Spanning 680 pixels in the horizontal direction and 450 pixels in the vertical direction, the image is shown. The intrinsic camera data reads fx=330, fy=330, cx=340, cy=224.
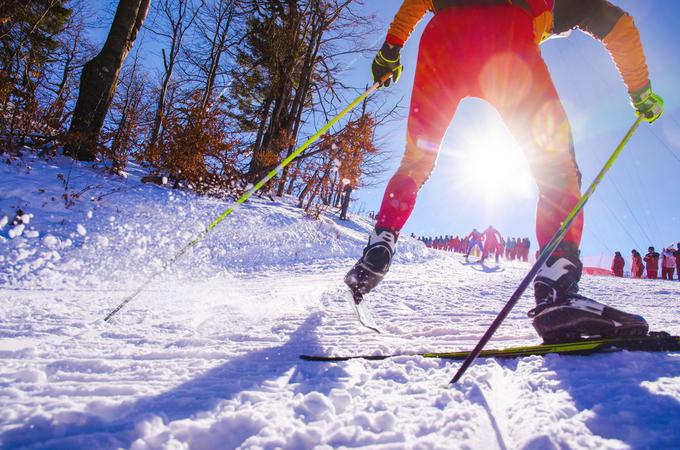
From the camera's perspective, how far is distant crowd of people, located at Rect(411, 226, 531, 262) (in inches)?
532

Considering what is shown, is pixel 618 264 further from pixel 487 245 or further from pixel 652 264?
pixel 487 245

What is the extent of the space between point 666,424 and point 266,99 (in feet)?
56.0

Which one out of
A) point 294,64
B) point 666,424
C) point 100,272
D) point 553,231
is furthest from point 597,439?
point 294,64

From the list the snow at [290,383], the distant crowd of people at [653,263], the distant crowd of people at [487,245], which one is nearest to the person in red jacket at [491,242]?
the distant crowd of people at [487,245]

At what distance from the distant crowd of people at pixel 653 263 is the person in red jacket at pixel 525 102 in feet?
50.9

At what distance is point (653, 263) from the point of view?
13.6 metres

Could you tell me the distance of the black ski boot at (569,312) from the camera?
120cm

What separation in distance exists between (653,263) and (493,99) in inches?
674

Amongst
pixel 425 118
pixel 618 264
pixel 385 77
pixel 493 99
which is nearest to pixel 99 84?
pixel 385 77

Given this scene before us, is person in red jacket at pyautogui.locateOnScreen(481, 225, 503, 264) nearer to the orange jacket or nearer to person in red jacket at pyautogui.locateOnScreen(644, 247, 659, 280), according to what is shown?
person in red jacket at pyautogui.locateOnScreen(644, 247, 659, 280)

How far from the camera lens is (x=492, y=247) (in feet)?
44.3

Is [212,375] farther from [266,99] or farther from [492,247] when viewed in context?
[266,99]

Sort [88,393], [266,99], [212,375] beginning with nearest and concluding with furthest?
[88,393] → [212,375] → [266,99]

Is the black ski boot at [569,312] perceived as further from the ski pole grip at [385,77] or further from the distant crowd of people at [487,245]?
the distant crowd of people at [487,245]
